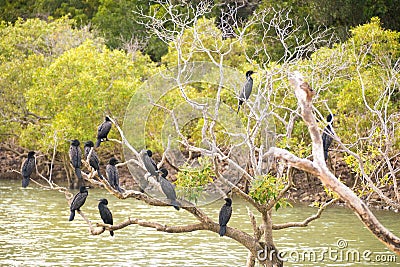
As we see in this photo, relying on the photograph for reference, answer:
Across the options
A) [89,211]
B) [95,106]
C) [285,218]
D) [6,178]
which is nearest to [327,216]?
[285,218]

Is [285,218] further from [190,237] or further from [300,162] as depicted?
[300,162]

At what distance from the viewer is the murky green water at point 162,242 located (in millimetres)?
16578

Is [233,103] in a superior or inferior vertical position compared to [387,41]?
inferior

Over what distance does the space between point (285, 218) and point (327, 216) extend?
1.40m

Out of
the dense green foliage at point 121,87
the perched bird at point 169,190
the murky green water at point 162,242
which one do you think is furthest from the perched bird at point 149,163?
the dense green foliage at point 121,87

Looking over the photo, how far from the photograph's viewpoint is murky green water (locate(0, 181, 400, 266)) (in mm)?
16578

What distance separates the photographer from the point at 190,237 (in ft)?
65.1
